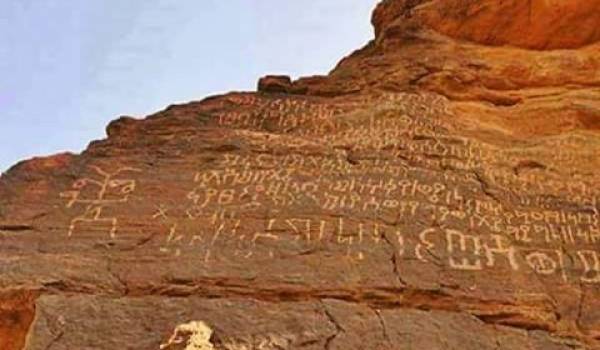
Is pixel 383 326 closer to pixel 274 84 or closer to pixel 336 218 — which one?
pixel 336 218

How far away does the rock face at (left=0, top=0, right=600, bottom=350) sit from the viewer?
7.50 metres

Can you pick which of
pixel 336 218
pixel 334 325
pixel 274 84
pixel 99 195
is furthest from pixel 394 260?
pixel 274 84

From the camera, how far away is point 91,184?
911 centimetres

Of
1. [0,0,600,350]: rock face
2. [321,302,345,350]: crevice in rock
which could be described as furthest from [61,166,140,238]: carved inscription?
[321,302,345,350]: crevice in rock

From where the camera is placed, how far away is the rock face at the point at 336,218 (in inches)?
295

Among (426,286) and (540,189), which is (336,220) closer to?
(426,286)

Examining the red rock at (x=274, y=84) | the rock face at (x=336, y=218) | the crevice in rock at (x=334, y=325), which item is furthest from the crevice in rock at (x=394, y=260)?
the red rock at (x=274, y=84)

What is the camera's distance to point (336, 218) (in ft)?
28.2

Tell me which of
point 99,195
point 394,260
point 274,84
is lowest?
point 394,260

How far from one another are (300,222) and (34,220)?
84.8 inches

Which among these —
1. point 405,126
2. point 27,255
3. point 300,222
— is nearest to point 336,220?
point 300,222

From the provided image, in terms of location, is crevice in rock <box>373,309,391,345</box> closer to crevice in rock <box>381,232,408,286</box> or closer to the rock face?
the rock face

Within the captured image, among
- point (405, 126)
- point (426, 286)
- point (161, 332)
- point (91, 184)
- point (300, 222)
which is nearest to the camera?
point (161, 332)

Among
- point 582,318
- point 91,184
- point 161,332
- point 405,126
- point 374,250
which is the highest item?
point 405,126
